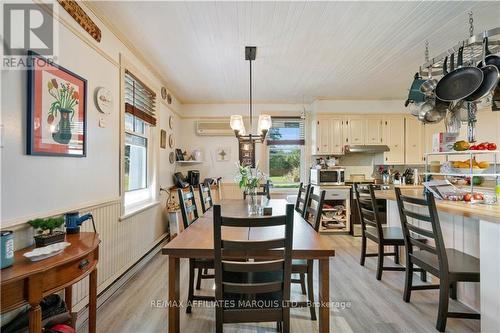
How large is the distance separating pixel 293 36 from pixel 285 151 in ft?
9.53

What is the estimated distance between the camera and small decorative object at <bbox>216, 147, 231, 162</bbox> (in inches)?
202

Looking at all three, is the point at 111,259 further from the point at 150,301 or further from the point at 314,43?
the point at 314,43

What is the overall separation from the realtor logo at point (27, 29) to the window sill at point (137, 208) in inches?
64.0

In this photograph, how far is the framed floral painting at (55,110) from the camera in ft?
4.93

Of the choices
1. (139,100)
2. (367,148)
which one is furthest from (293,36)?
(367,148)

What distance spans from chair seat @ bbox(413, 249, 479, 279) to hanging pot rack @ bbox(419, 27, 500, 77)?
1.62 meters

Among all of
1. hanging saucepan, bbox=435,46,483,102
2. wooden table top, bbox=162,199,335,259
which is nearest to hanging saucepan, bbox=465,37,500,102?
hanging saucepan, bbox=435,46,483,102

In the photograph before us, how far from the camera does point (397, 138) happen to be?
189 inches

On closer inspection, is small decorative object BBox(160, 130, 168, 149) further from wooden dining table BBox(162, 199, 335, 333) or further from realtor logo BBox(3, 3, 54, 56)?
wooden dining table BBox(162, 199, 335, 333)

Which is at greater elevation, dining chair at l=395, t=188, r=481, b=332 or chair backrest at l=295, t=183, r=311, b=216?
chair backrest at l=295, t=183, r=311, b=216

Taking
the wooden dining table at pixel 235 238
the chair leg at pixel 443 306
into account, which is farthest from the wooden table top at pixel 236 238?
the chair leg at pixel 443 306

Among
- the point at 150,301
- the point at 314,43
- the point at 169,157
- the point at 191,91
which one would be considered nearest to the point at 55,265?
the point at 150,301

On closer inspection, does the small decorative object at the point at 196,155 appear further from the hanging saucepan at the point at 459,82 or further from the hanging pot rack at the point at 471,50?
the hanging saucepan at the point at 459,82

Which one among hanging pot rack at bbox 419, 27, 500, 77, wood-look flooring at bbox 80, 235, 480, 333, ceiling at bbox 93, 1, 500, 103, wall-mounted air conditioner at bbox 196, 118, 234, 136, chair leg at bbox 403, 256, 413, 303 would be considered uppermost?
A: ceiling at bbox 93, 1, 500, 103
